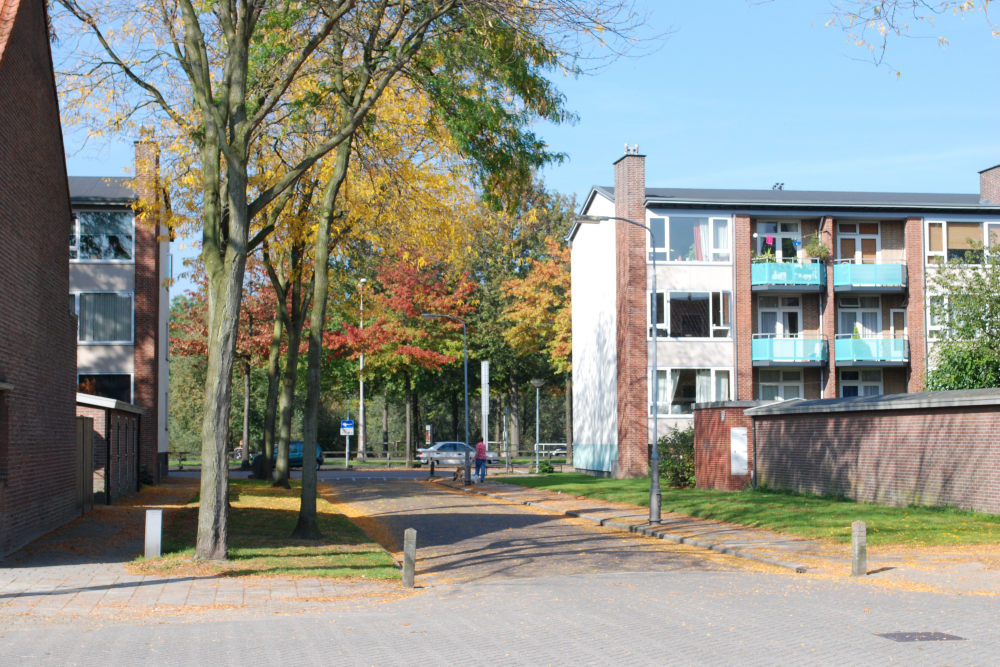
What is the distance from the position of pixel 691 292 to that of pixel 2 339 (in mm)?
28866

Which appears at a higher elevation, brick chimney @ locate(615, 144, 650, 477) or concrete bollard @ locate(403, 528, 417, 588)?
brick chimney @ locate(615, 144, 650, 477)

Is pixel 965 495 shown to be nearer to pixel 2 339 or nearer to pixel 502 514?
pixel 502 514

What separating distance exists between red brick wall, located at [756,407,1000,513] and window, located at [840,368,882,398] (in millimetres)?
13997

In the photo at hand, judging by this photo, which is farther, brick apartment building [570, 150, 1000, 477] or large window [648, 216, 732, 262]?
large window [648, 216, 732, 262]

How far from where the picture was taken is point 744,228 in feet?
128

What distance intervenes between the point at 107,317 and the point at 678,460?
21998mm

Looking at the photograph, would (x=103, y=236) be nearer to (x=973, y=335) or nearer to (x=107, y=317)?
(x=107, y=317)

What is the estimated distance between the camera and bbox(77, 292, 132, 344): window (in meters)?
35.3

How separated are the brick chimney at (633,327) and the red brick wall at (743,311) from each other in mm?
3988

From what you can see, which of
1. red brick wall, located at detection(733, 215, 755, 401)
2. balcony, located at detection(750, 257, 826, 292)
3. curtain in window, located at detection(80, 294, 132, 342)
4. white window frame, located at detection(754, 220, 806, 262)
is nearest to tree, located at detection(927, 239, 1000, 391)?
balcony, located at detection(750, 257, 826, 292)

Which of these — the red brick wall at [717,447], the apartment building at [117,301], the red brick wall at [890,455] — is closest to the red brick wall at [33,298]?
the apartment building at [117,301]

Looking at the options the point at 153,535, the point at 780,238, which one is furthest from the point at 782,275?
the point at 153,535

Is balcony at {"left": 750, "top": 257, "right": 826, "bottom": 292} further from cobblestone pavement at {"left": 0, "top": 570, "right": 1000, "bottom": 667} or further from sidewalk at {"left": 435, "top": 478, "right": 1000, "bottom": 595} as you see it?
cobblestone pavement at {"left": 0, "top": 570, "right": 1000, "bottom": 667}

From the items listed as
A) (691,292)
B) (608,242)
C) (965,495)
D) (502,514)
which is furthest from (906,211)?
(502,514)
